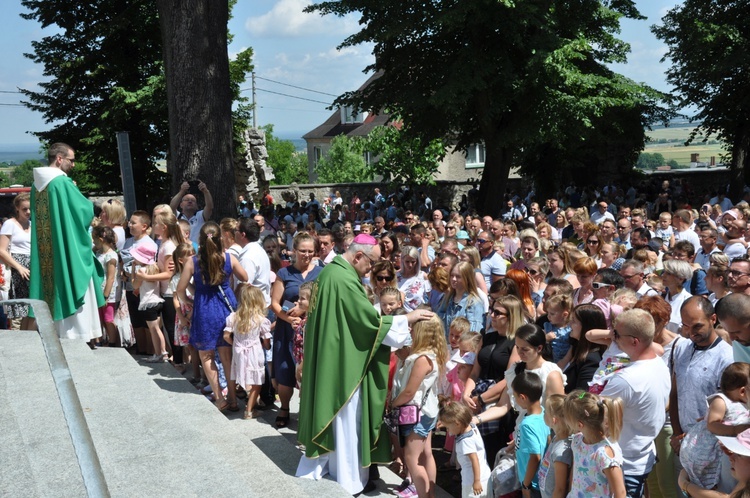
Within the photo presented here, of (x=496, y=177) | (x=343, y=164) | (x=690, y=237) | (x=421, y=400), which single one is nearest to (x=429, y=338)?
(x=421, y=400)

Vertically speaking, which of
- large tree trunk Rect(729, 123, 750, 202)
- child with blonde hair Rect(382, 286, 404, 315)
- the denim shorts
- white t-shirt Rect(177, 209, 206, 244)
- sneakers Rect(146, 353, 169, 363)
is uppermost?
large tree trunk Rect(729, 123, 750, 202)

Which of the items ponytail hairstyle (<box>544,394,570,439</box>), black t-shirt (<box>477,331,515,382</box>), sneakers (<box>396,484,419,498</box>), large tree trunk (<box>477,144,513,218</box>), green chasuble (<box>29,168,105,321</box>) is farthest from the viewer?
large tree trunk (<box>477,144,513,218</box>)

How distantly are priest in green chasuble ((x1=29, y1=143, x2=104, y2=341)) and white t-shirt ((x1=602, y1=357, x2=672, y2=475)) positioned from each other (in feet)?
14.2

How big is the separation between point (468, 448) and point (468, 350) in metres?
1.00

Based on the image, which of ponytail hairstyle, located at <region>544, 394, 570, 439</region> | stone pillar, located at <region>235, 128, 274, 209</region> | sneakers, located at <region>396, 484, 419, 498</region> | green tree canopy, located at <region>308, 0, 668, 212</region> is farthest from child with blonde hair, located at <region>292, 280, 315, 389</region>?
stone pillar, located at <region>235, 128, 274, 209</region>

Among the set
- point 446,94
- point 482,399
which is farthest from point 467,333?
point 446,94

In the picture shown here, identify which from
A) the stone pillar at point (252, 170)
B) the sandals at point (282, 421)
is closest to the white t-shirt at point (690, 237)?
the sandals at point (282, 421)

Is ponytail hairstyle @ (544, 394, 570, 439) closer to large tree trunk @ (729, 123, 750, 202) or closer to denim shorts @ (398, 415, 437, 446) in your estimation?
denim shorts @ (398, 415, 437, 446)

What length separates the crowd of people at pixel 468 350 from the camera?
446 centimetres

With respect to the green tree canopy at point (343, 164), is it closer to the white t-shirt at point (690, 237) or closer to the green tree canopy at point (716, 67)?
the green tree canopy at point (716, 67)

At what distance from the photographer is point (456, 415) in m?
5.17

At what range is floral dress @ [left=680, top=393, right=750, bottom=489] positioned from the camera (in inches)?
164

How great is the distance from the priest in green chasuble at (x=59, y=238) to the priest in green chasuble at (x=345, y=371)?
2309 millimetres

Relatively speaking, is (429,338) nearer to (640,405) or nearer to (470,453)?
(470,453)
